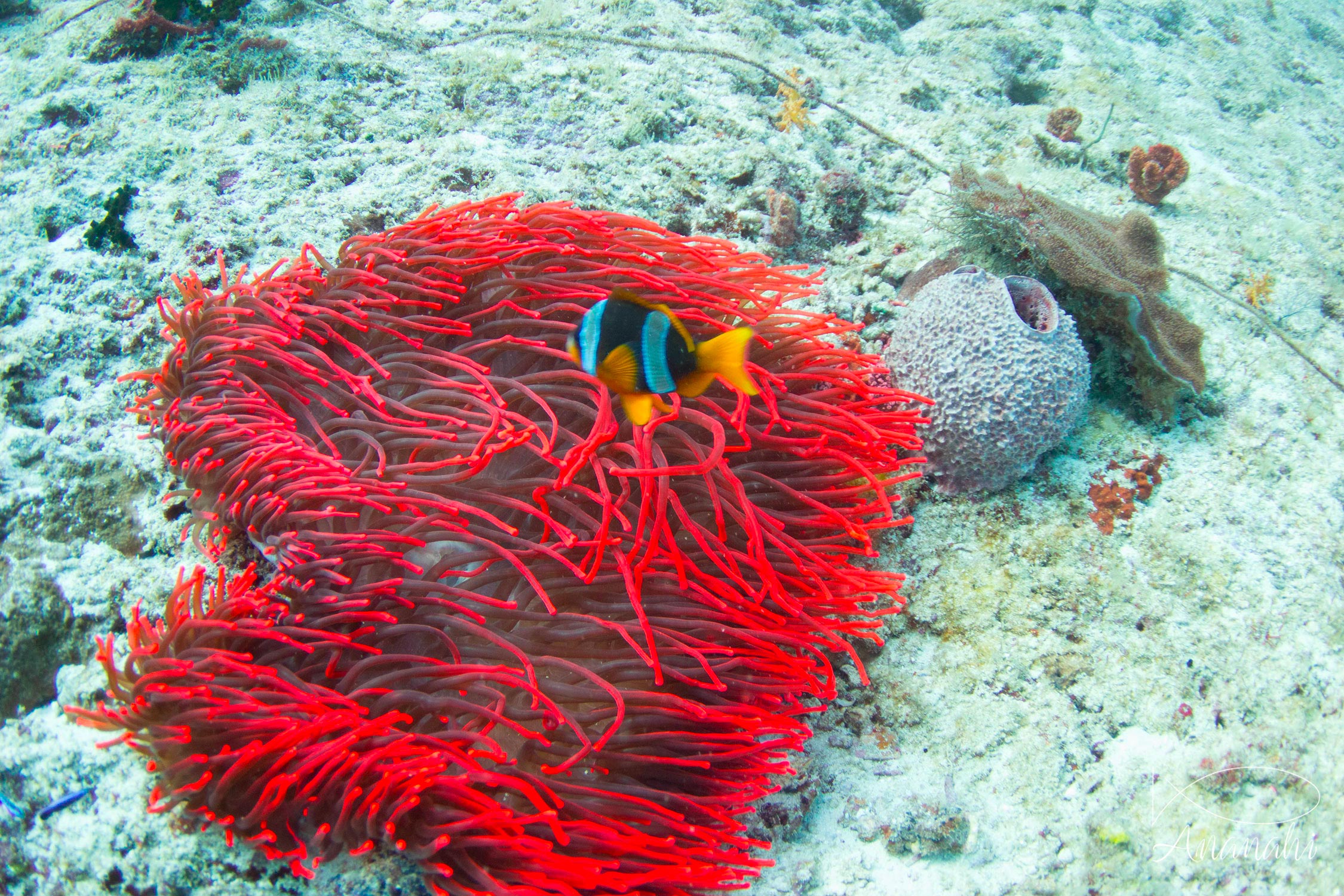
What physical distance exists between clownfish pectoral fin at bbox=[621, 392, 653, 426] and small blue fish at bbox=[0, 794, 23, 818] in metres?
1.71

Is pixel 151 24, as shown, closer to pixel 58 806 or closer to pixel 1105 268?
pixel 58 806

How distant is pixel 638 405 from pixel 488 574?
677 mm

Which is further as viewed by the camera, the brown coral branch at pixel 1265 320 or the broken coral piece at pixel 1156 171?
the broken coral piece at pixel 1156 171

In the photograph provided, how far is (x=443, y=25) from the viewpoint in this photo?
386 cm

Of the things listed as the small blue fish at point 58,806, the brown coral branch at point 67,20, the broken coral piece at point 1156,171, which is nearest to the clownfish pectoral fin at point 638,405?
the small blue fish at point 58,806

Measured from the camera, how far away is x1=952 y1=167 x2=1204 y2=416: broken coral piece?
2.79 m

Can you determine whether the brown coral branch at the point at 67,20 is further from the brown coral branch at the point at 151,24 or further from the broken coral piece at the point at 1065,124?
the broken coral piece at the point at 1065,124

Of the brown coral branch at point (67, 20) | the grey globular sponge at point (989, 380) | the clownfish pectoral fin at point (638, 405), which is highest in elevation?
the brown coral branch at point (67, 20)

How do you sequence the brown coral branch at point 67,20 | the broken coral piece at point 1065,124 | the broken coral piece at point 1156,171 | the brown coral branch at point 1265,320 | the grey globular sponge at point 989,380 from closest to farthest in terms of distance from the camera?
the grey globular sponge at point 989,380
the brown coral branch at point 1265,320
the brown coral branch at point 67,20
the broken coral piece at point 1156,171
the broken coral piece at point 1065,124

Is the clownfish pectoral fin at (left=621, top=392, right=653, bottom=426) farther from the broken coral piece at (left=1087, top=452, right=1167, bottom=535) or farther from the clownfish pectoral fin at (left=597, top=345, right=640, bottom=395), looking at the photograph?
the broken coral piece at (left=1087, top=452, right=1167, bottom=535)

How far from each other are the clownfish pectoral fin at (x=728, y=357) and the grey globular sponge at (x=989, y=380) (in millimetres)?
1468

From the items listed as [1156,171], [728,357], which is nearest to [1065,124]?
[1156,171]

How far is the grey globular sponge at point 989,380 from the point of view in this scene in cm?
251

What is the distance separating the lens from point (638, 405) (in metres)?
1.44
